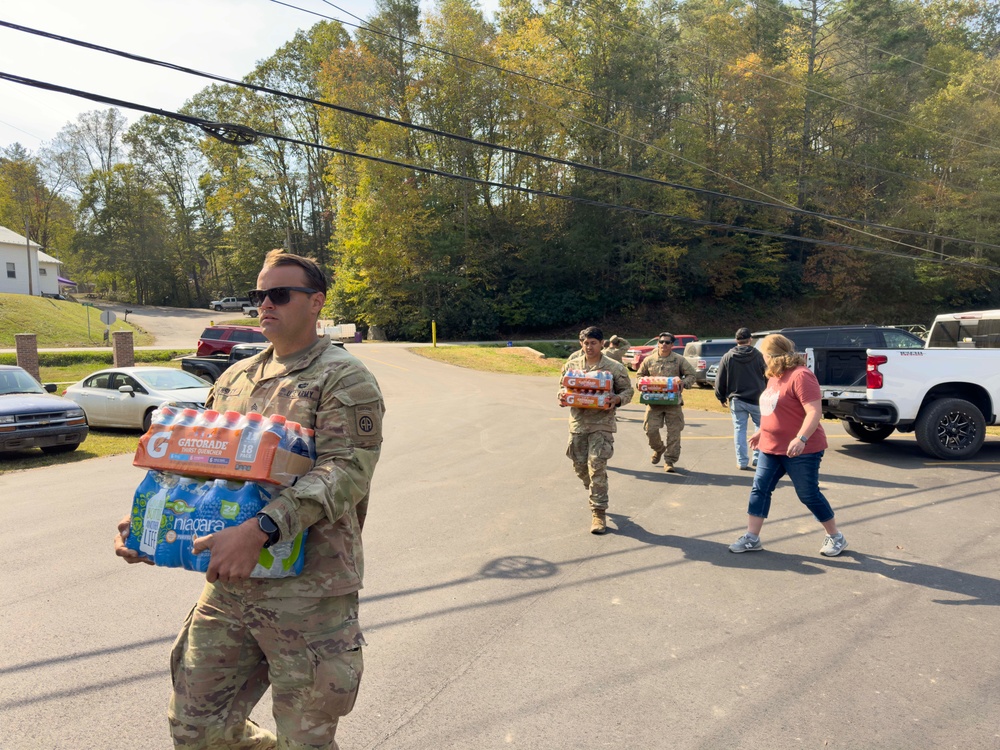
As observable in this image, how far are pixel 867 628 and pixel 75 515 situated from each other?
24.6 feet

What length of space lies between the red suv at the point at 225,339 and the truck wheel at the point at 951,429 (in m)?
20.6

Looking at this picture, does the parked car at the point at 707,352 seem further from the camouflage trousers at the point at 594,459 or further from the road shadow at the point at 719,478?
the camouflage trousers at the point at 594,459

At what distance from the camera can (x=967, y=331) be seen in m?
12.3

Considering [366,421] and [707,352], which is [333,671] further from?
[707,352]

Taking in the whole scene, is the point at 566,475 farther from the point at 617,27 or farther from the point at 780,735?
the point at 617,27

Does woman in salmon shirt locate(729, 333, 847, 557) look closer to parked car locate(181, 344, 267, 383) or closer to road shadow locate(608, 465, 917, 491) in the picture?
road shadow locate(608, 465, 917, 491)

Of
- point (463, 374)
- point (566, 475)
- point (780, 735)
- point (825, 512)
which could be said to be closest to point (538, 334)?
point (463, 374)

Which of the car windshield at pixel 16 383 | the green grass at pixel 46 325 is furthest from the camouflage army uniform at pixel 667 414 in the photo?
the green grass at pixel 46 325

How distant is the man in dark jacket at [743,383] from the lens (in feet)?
31.3

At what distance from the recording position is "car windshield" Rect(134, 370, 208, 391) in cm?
1362

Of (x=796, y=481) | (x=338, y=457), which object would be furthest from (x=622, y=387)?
Result: (x=338, y=457)

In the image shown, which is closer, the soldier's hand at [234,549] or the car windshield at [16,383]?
the soldier's hand at [234,549]

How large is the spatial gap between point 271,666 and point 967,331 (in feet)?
44.8

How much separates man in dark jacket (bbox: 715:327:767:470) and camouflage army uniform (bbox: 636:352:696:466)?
578 millimetres
